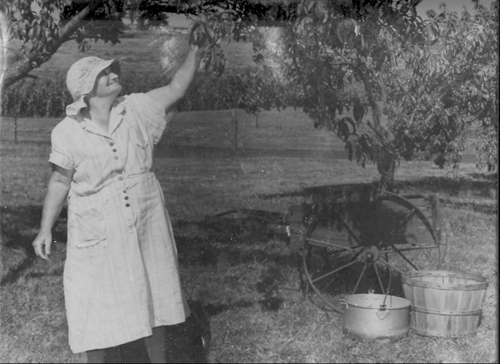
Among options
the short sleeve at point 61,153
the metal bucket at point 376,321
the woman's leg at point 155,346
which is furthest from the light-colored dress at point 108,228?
the metal bucket at point 376,321

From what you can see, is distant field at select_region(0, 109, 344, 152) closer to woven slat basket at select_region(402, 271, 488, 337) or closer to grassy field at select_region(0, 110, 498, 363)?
grassy field at select_region(0, 110, 498, 363)

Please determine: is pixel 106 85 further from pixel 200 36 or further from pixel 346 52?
pixel 346 52

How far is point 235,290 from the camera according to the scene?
475 centimetres

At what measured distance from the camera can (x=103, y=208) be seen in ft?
9.75

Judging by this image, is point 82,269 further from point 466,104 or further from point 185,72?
point 466,104

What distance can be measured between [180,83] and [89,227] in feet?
2.74

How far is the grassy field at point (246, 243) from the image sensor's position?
3.87 metres

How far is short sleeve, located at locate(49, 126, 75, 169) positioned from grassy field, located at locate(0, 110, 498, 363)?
136cm

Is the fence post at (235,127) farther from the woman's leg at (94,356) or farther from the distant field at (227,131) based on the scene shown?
the woman's leg at (94,356)

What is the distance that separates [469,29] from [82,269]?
356 centimetres

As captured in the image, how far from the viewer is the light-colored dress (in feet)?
9.75

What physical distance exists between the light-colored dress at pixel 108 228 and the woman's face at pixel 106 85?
89 millimetres

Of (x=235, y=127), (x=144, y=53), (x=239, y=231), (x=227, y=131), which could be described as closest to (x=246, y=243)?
(x=239, y=231)

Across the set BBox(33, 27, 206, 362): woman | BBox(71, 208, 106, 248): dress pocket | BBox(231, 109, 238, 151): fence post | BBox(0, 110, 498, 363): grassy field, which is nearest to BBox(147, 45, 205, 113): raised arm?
BBox(33, 27, 206, 362): woman
